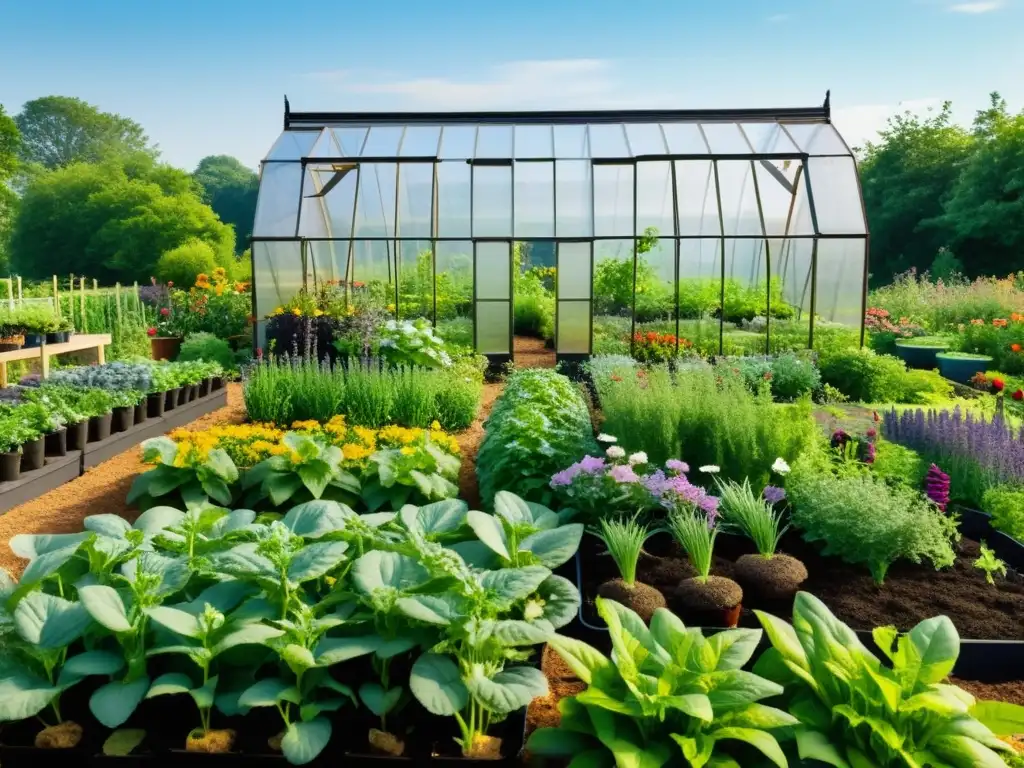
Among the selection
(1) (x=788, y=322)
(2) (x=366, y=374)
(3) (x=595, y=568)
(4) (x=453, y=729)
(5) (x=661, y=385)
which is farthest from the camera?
(1) (x=788, y=322)

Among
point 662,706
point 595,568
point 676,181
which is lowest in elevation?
point 595,568

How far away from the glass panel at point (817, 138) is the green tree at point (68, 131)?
Answer: 146 feet

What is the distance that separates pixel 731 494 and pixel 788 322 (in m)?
9.41

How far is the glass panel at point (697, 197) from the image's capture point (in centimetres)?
1405

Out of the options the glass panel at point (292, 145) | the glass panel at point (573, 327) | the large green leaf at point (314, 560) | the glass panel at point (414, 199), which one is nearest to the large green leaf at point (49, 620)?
the large green leaf at point (314, 560)

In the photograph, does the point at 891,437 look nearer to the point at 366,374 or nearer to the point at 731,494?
the point at 731,494

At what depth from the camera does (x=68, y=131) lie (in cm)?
5200

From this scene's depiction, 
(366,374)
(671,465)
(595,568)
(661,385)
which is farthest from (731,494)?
(366,374)

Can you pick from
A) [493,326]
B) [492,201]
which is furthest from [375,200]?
[493,326]

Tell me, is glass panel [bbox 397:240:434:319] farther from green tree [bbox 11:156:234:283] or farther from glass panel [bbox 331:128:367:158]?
green tree [bbox 11:156:234:283]

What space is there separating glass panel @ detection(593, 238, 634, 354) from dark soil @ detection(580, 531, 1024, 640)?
28.6 ft

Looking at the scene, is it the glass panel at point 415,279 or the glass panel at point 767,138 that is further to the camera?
the glass panel at point 767,138

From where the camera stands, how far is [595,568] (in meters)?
4.63

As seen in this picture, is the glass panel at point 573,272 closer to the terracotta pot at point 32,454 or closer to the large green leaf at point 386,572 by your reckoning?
the terracotta pot at point 32,454
